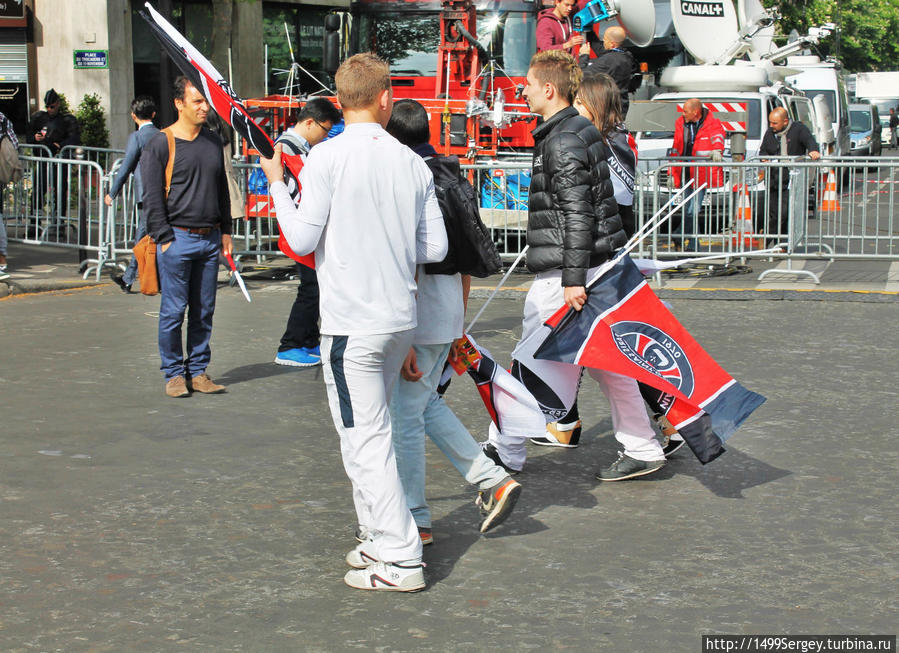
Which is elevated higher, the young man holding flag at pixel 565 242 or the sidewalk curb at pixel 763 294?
the young man holding flag at pixel 565 242

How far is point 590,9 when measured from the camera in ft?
46.8

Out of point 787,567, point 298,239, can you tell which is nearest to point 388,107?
point 298,239

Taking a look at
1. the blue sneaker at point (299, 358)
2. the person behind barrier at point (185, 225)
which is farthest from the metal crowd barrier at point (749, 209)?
the person behind barrier at point (185, 225)

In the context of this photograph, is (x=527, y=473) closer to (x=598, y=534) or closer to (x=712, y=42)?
(x=598, y=534)

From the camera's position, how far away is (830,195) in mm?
12336

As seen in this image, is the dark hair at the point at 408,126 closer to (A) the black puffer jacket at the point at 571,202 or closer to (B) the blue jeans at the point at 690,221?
(A) the black puffer jacket at the point at 571,202

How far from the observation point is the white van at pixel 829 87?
26469mm

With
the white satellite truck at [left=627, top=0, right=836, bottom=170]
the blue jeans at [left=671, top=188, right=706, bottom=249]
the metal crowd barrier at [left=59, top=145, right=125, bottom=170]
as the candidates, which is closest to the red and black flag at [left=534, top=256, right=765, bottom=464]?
the blue jeans at [left=671, top=188, right=706, bottom=249]

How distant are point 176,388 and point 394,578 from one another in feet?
11.2

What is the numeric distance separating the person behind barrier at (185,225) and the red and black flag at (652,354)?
260cm

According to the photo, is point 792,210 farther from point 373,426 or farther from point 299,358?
point 373,426

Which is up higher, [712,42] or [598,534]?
[712,42]

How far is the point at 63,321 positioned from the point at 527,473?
5406 mm

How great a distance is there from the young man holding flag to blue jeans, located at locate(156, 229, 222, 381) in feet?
7.71
